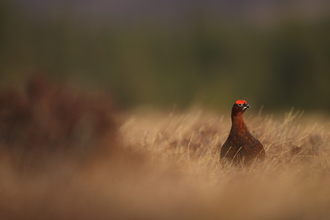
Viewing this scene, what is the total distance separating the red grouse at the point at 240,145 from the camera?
2.49 metres

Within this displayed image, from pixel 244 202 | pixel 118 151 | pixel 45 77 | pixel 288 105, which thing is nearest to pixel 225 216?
pixel 244 202

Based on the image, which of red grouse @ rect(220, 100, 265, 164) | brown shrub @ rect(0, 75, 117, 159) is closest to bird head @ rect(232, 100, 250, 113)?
red grouse @ rect(220, 100, 265, 164)

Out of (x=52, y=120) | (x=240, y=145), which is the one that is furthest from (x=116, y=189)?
(x=240, y=145)

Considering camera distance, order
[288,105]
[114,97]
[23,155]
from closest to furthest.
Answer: [23,155], [114,97], [288,105]

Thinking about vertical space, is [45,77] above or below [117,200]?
above

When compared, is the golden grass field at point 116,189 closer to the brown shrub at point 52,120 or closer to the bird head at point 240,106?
the brown shrub at point 52,120

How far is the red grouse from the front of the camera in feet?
8.17

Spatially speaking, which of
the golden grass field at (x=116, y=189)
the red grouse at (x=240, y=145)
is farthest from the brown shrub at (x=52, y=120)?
the red grouse at (x=240, y=145)

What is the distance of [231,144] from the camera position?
2.54m

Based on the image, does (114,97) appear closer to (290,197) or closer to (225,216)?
(225,216)

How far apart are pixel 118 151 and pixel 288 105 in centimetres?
1074

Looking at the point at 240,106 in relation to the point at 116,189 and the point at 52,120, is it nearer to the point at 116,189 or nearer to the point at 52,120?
the point at 116,189

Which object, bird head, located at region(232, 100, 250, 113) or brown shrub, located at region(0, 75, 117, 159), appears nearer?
brown shrub, located at region(0, 75, 117, 159)

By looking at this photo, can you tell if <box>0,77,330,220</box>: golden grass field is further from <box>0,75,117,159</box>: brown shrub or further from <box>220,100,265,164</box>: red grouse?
<box>220,100,265,164</box>: red grouse
